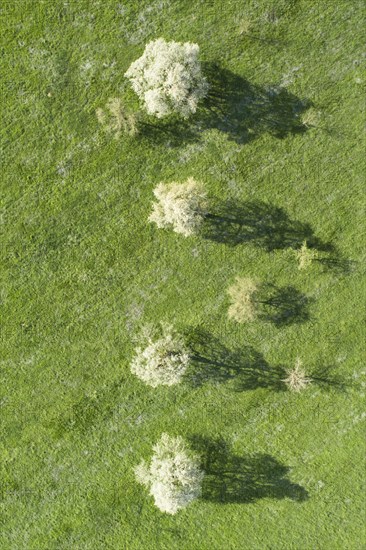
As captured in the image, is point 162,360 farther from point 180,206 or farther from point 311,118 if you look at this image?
point 311,118

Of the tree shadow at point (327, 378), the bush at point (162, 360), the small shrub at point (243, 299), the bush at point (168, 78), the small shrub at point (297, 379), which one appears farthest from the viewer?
the tree shadow at point (327, 378)

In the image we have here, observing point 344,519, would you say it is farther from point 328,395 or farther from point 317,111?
point 317,111

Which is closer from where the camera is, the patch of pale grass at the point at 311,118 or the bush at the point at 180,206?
the bush at the point at 180,206

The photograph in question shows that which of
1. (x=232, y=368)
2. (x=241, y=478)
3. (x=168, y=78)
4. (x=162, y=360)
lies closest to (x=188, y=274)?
(x=162, y=360)

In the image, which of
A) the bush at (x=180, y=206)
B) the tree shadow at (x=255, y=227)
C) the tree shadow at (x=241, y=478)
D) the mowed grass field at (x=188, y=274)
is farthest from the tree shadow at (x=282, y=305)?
the tree shadow at (x=241, y=478)

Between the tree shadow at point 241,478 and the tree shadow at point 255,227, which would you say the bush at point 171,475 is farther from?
the tree shadow at point 255,227

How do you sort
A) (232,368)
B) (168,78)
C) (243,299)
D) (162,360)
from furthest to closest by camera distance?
1. (232,368)
2. (243,299)
3. (162,360)
4. (168,78)
